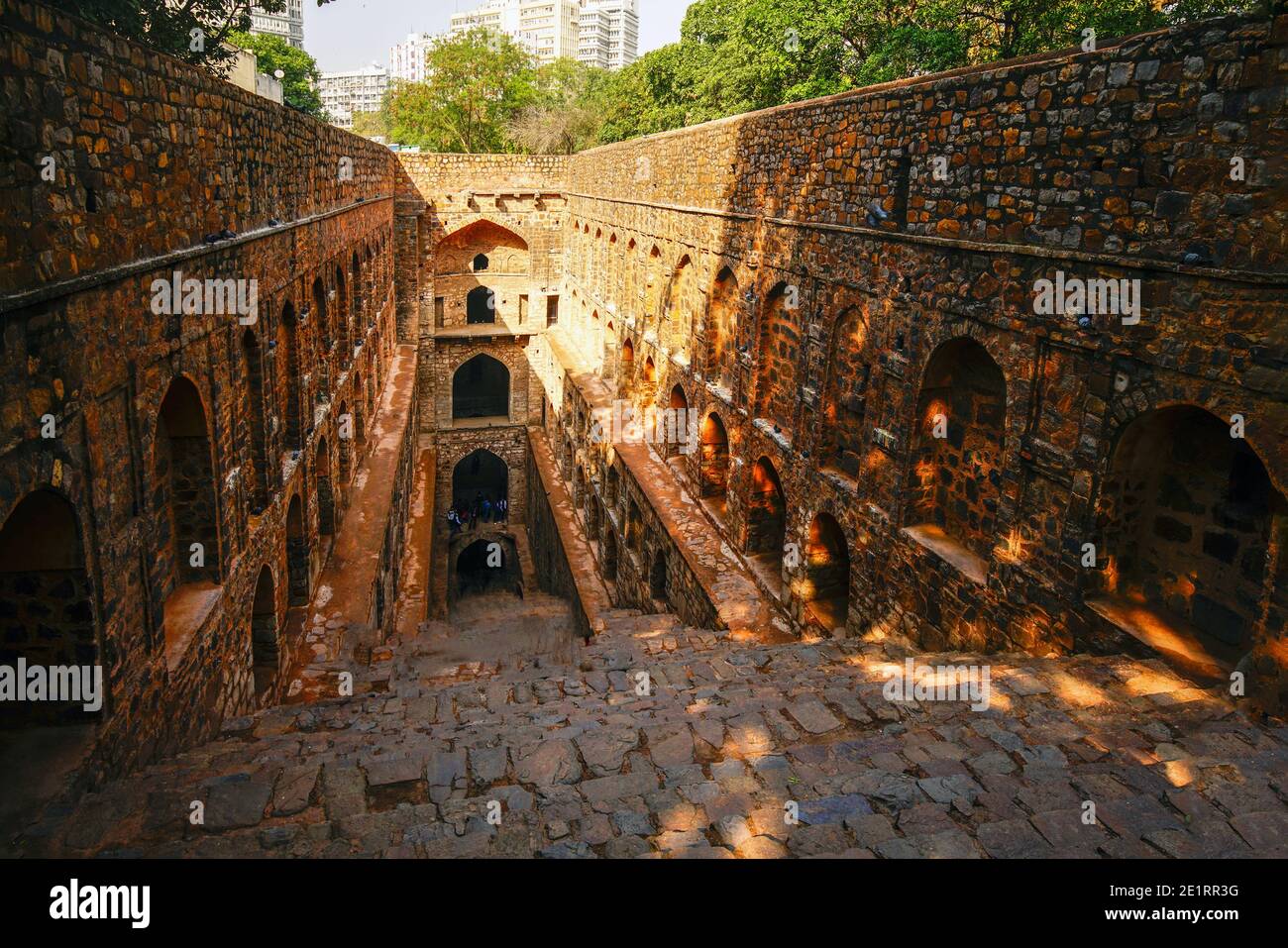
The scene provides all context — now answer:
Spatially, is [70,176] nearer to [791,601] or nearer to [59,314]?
[59,314]

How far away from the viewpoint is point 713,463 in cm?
1398

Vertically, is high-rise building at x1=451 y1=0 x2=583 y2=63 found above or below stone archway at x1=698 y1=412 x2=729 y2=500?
above

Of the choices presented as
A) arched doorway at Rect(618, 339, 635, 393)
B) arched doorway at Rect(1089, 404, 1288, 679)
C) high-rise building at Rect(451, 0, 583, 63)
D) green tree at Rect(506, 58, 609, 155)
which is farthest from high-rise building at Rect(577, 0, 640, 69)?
arched doorway at Rect(1089, 404, 1288, 679)

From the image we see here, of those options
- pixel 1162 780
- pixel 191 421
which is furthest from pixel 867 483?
pixel 191 421

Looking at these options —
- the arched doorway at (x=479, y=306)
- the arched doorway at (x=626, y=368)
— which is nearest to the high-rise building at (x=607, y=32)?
the arched doorway at (x=479, y=306)

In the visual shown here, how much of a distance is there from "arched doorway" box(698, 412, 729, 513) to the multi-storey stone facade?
77 millimetres

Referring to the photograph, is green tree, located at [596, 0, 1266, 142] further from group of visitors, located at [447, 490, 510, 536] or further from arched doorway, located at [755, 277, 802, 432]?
group of visitors, located at [447, 490, 510, 536]

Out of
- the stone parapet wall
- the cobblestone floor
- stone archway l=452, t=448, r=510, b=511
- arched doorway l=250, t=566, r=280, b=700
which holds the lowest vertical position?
stone archway l=452, t=448, r=510, b=511

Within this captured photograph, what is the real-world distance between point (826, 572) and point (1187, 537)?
486cm

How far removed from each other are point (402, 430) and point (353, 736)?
41.3 feet

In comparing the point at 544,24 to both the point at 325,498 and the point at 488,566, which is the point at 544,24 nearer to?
the point at 488,566

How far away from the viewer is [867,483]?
9.02m

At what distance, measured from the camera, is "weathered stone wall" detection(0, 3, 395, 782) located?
161 inches

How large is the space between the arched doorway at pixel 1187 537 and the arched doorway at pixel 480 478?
2424 centimetres
